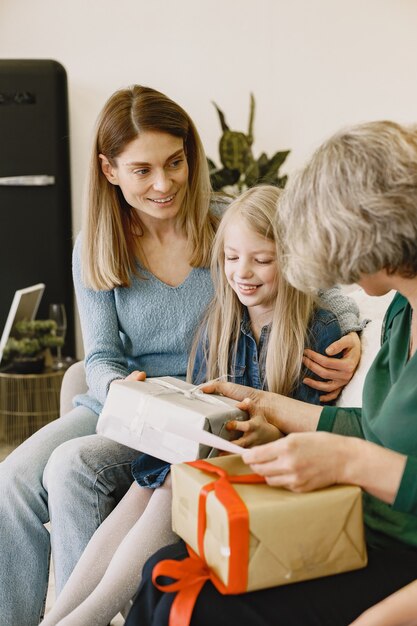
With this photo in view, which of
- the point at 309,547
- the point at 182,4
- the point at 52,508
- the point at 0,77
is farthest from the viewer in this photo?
the point at 182,4

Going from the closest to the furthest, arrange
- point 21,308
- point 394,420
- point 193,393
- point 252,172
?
point 394,420, point 193,393, point 21,308, point 252,172

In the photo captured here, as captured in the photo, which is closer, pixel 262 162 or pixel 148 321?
pixel 148 321

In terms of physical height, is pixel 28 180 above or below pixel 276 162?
below

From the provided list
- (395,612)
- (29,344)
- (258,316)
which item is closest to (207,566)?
(395,612)

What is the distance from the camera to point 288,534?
1.18 metres

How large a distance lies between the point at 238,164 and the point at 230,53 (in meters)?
0.76

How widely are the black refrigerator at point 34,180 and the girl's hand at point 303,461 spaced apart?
3.07 m

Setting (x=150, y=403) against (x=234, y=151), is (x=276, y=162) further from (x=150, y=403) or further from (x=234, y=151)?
(x=150, y=403)

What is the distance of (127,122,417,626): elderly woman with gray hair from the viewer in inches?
46.8

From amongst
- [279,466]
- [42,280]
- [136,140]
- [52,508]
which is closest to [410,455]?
[279,466]

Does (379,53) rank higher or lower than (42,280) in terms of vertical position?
higher

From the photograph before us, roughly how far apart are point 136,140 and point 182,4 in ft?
8.67

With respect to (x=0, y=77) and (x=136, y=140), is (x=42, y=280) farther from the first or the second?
(x=136, y=140)

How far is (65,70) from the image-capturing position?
4.14 m
